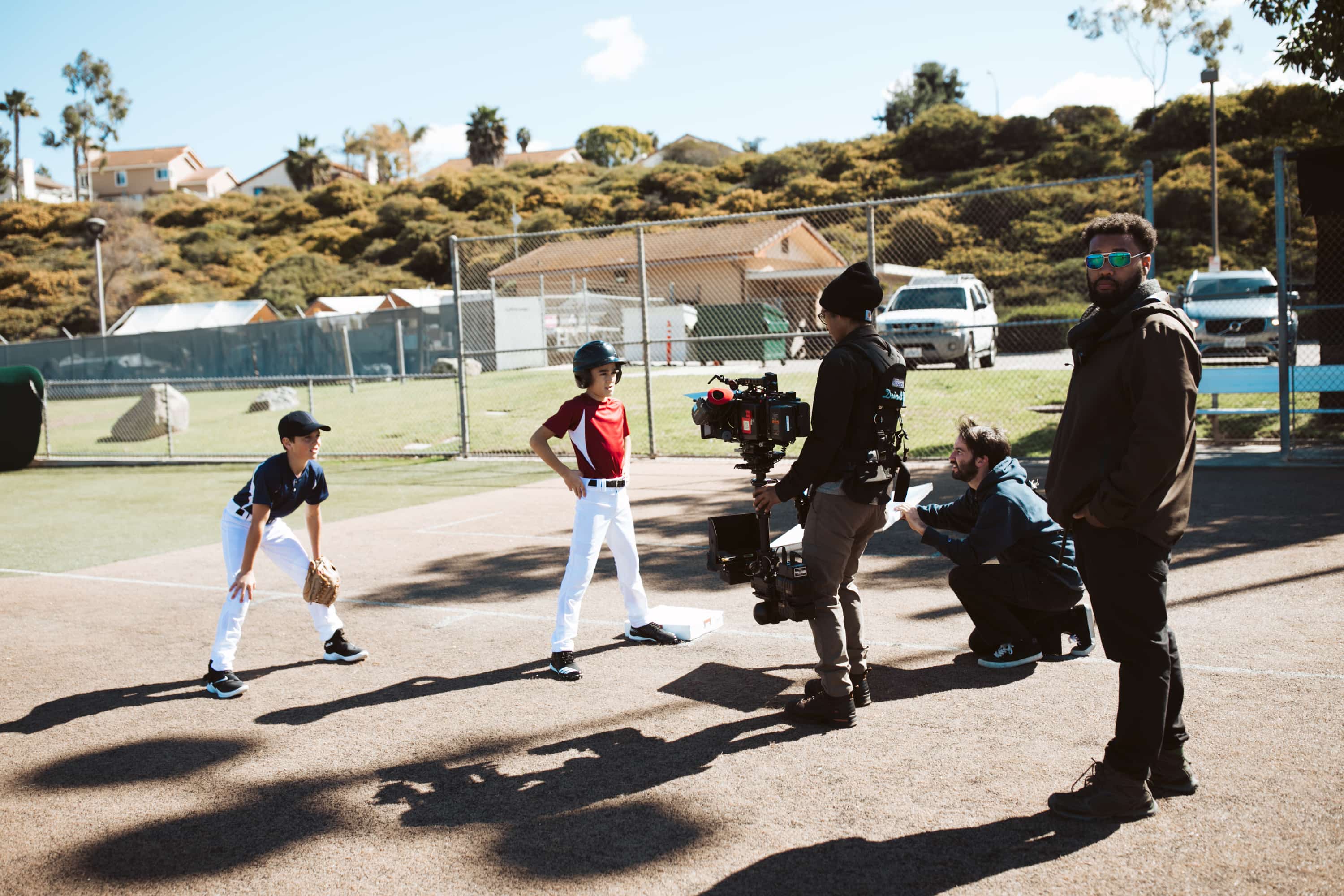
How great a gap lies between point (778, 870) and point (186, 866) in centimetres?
207

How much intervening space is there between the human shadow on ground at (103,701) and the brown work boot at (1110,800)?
4.30 m

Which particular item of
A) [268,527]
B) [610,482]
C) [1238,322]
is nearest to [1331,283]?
[1238,322]

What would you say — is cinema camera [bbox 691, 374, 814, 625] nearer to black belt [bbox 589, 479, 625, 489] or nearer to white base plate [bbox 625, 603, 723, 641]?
black belt [bbox 589, 479, 625, 489]

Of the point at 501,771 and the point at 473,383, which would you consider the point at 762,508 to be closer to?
the point at 501,771

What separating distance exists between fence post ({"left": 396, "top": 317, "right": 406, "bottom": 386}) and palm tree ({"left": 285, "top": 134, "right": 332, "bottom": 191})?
2783 inches

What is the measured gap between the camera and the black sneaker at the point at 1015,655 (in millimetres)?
5266

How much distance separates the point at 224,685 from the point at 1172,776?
457 centimetres

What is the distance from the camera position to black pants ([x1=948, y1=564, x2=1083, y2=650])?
203 inches

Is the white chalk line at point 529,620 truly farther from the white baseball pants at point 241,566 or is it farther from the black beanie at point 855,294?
the black beanie at point 855,294

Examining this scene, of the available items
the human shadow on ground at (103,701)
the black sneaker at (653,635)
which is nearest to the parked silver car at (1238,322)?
the black sneaker at (653,635)

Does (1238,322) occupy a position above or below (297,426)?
above

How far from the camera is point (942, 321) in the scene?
17.9m

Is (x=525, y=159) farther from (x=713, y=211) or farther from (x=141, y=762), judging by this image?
(x=141, y=762)

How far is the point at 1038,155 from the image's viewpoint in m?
53.3
